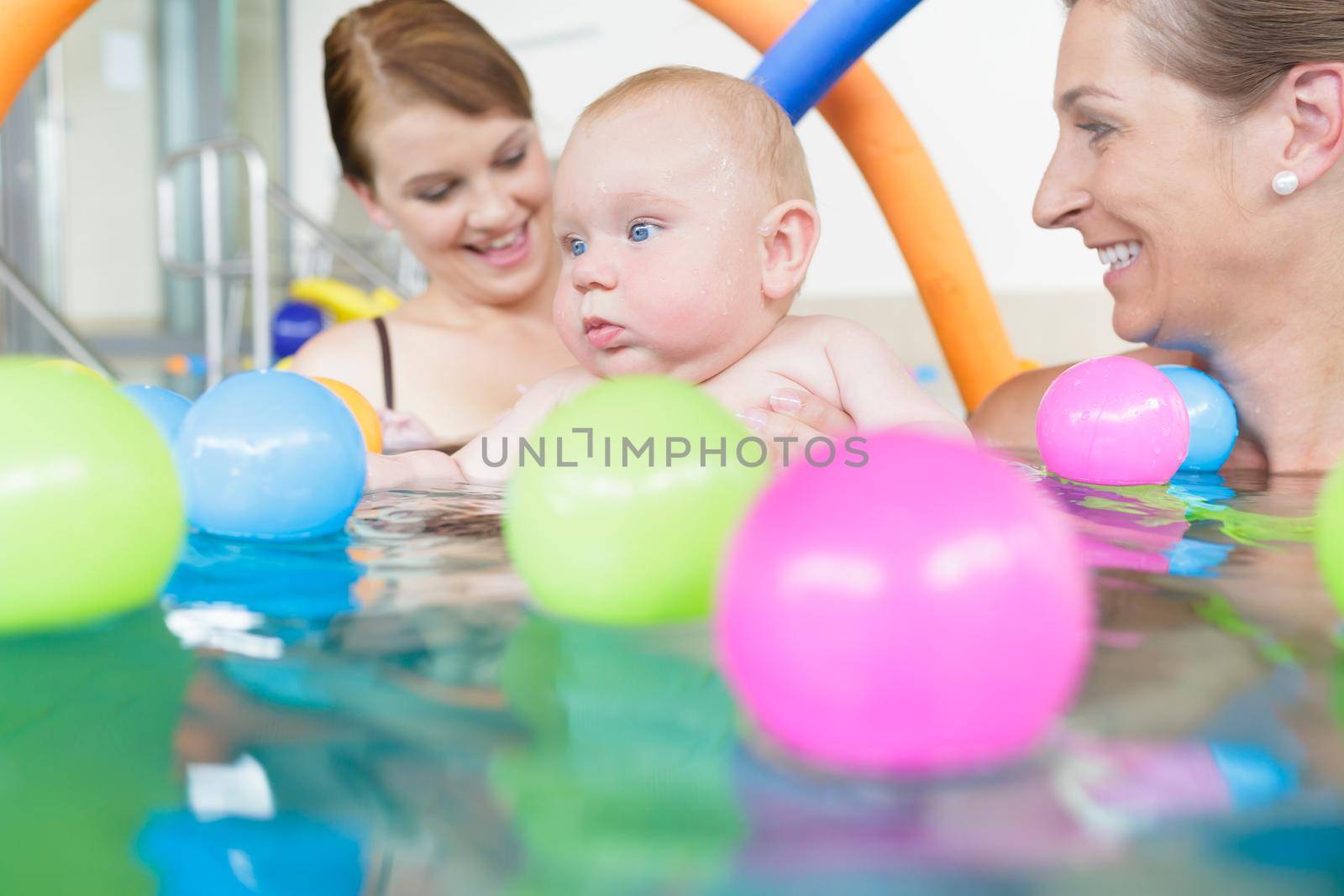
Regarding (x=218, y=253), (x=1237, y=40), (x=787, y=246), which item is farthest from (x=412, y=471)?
(x=218, y=253)

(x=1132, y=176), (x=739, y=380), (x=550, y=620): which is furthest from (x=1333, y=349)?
(x=550, y=620)

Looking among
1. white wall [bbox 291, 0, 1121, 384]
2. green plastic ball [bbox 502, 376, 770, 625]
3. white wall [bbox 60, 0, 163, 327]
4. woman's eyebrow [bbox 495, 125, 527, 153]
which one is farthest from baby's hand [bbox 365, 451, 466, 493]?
white wall [bbox 60, 0, 163, 327]

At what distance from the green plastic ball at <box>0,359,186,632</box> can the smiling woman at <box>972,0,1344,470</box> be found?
1.53 metres

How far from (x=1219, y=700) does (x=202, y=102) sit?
928 centimetres

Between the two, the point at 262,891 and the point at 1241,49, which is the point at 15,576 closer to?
the point at 262,891

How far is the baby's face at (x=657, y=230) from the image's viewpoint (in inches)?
63.6

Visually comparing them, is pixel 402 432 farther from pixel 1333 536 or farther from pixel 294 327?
pixel 294 327

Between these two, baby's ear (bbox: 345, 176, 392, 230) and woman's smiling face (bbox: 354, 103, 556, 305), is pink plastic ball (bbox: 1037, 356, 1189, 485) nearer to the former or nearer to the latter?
woman's smiling face (bbox: 354, 103, 556, 305)

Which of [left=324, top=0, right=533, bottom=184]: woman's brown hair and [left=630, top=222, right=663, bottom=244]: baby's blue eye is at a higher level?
[left=324, top=0, right=533, bottom=184]: woman's brown hair

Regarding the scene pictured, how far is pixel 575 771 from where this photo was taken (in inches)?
25.5

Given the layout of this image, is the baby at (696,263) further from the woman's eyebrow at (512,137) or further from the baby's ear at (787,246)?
the woman's eyebrow at (512,137)

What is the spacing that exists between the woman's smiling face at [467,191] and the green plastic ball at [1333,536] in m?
1.80

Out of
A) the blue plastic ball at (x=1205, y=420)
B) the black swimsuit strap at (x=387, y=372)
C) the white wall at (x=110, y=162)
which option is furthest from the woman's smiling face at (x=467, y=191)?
the white wall at (x=110, y=162)

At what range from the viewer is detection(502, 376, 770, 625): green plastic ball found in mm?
885
